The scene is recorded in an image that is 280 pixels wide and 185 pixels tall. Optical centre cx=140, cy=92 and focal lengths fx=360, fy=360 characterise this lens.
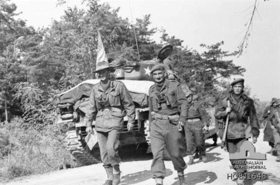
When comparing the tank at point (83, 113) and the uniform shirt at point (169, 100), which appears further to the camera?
the tank at point (83, 113)

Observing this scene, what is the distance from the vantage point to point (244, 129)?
209 inches

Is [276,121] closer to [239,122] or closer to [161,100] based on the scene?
[239,122]

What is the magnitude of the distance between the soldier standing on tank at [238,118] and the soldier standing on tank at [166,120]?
2.46 ft

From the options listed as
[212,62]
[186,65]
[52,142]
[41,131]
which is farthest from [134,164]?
[212,62]

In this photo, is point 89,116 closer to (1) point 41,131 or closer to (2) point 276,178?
(2) point 276,178

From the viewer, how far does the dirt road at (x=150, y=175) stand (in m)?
5.96

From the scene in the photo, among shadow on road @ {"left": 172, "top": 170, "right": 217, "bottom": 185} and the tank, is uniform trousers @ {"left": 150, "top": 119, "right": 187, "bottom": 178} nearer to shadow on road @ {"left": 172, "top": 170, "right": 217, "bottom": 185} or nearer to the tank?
shadow on road @ {"left": 172, "top": 170, "right": 217, "bottom": 185}

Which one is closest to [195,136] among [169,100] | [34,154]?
[169,100]

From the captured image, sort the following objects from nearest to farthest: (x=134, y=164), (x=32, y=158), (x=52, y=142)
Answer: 1. (x=134, y=164)
2. (x=32, y=158)
3. (x=52, y=142)

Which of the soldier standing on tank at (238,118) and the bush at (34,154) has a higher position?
the soldier standing on tank at (238,118)

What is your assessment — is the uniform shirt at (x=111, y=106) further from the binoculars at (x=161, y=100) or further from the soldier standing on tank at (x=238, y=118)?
the soldier standing on tank at (x=238, y=118)

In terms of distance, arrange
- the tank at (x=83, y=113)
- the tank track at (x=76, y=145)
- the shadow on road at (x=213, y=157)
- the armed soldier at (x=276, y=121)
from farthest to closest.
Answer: the tank track at (x=76, y=145), the tank at (x=83, y=113), the armed soldier at (x=276, y=121), the shadow on road at (x=213, y=157)

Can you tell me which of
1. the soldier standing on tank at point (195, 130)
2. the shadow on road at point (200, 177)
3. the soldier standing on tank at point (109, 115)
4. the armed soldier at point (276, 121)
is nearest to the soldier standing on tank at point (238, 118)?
the shadow on road at point (200, 177)

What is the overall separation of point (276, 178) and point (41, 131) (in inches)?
429
